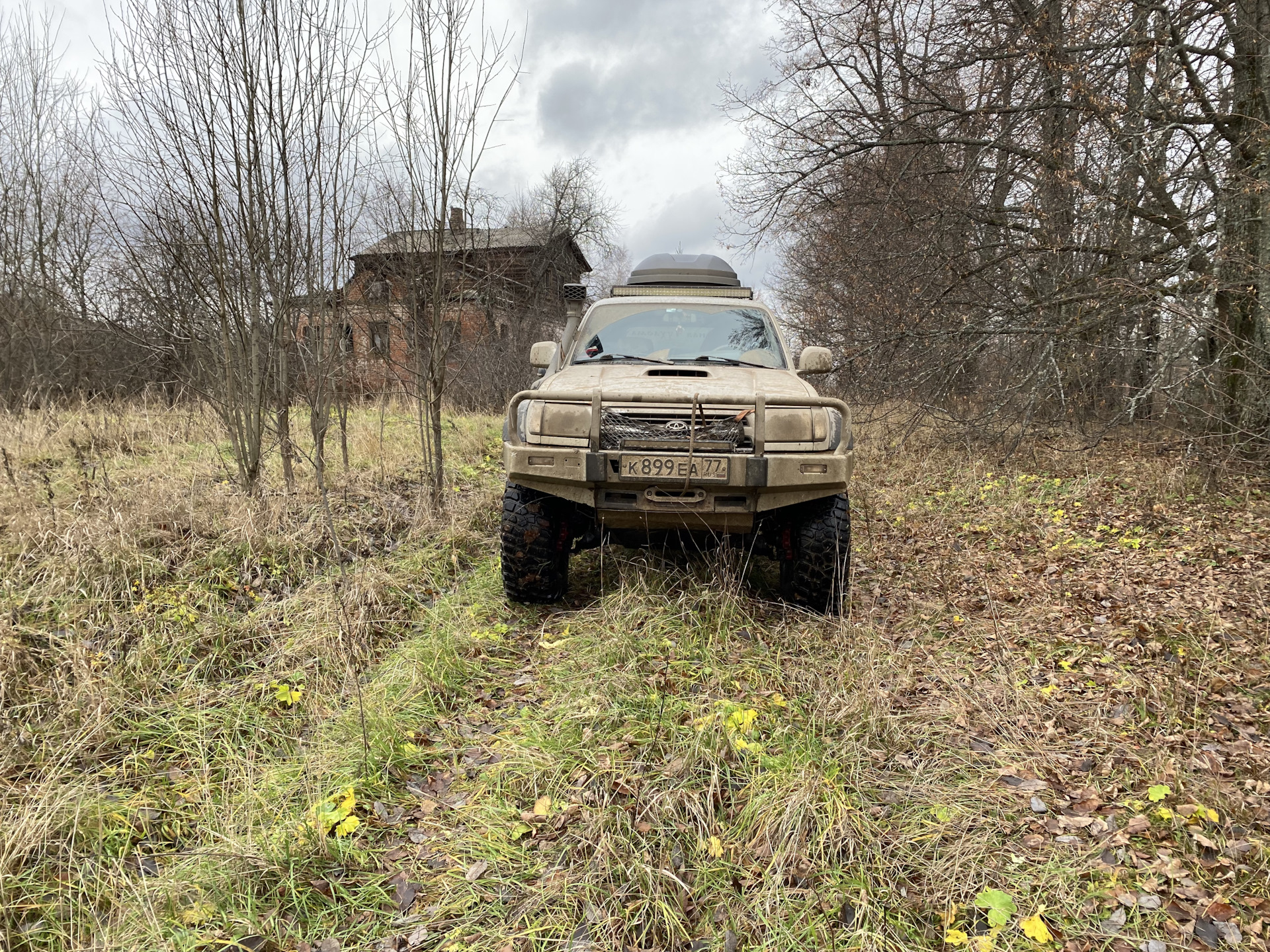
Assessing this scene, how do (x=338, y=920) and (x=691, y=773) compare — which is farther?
(x=691, y=773)

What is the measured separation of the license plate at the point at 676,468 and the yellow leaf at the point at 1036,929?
76.7 inches

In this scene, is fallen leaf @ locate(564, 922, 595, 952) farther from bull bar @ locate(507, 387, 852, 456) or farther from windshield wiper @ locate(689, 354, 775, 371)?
windshield wiper @ locate(689, 354, 775, 371)

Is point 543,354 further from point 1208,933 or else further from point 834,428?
point 1208,933

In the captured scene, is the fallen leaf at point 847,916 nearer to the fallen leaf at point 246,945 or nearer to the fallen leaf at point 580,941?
the fallen leaf at point 580,941

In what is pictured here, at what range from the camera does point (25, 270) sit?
10602 millimetres

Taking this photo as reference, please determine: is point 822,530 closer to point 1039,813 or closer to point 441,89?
point 1039,813

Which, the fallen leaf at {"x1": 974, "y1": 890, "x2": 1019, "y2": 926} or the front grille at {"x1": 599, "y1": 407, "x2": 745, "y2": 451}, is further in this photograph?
the front grille at {"x1": 599, "y1": 407, "x2": 745, "y2": 451}

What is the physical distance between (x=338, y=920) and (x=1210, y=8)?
845 cm

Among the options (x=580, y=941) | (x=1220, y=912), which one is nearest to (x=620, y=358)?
(x=580, y=941)

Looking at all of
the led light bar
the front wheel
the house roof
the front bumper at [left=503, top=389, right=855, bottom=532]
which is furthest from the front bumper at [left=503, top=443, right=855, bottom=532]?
the house roof

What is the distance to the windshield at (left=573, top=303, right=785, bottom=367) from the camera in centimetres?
443

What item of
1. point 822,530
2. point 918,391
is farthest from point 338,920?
point 918,391

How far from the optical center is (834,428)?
11.4 feet

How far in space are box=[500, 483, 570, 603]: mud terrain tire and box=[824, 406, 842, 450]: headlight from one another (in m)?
1.47
